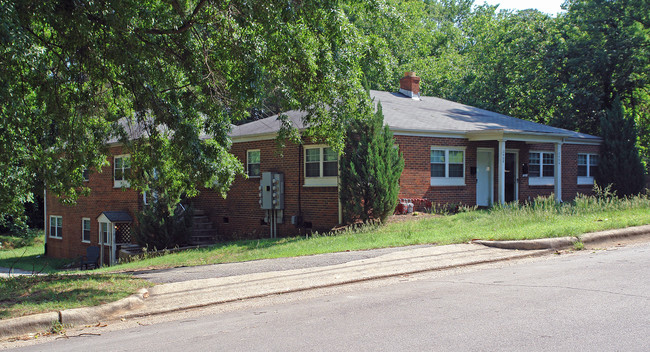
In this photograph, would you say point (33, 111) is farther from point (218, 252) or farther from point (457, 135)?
point (457, 135)

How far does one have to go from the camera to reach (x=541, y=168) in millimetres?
23453

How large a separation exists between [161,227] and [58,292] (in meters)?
12.7

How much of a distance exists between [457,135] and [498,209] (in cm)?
336

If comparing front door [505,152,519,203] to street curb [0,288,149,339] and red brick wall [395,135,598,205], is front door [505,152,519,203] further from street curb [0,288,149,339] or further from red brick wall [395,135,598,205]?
street curb [0,288,149,339]

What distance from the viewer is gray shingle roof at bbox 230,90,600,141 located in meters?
19.8

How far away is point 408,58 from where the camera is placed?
129ft

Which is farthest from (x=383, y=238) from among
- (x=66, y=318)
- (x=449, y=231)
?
(x=66, y=318)

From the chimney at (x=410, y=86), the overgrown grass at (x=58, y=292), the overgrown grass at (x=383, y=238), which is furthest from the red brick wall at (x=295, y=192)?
the overgrown grass at (x=58, y=292)

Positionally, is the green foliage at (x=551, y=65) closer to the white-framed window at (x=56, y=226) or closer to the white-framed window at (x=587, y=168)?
the white-framed window at (x=587, y=168)

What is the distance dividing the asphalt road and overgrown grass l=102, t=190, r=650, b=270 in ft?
14.2

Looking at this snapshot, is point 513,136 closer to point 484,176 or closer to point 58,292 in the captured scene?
point 484,176

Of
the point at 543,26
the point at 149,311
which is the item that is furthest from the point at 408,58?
the point at 149,311

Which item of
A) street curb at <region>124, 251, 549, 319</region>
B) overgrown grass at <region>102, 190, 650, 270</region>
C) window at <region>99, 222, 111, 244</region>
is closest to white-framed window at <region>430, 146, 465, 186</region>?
overgrown grass at <region>102, 190, 650, 270</region>

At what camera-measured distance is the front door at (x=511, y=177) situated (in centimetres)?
2267
